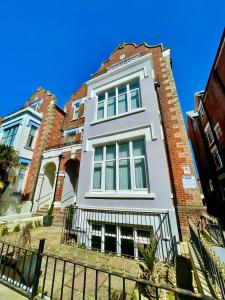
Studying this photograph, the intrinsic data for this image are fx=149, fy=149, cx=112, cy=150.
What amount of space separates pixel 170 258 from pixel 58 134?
49.6 ft

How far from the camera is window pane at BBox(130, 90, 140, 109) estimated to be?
8535mm

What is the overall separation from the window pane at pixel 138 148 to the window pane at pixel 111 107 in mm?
2702

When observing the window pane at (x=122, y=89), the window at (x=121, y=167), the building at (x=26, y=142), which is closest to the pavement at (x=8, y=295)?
the window at (x=121, y=167)

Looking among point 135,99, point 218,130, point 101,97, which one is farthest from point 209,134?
point 101,97

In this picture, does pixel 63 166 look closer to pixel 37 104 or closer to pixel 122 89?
pixel 122 89

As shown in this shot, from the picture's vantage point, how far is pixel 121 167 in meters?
7.39

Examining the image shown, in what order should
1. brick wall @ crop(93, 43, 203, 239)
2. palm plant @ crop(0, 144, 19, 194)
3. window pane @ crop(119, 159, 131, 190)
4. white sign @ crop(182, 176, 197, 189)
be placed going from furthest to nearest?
1. palm plant @ crop(0, 144, 19, 194)
2. window pane @ crop(119, 159, 131, 190)
3. white sign @ crop(182, 176, 197, 189)
4. brick wall @ crop(93, 43, 203, 239)

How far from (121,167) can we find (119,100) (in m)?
4.29

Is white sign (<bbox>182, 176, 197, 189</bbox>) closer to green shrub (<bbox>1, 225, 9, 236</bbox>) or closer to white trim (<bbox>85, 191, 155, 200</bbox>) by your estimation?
white trim (<bbox>85, 191, 155, 200</bbox>)

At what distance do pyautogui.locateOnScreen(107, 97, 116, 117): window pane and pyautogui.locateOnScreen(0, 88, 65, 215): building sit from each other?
8.76 meters

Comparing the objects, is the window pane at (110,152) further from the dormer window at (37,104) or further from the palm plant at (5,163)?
the dormer window at (37,104)

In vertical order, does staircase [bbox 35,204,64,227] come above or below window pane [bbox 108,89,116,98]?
below

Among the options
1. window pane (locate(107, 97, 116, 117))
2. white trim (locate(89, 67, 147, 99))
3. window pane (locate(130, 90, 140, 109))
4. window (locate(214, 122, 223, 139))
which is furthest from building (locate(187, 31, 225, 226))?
window pane (locate(107, 97, 116, 117))

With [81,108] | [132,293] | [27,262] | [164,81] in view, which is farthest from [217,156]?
[27,262]
